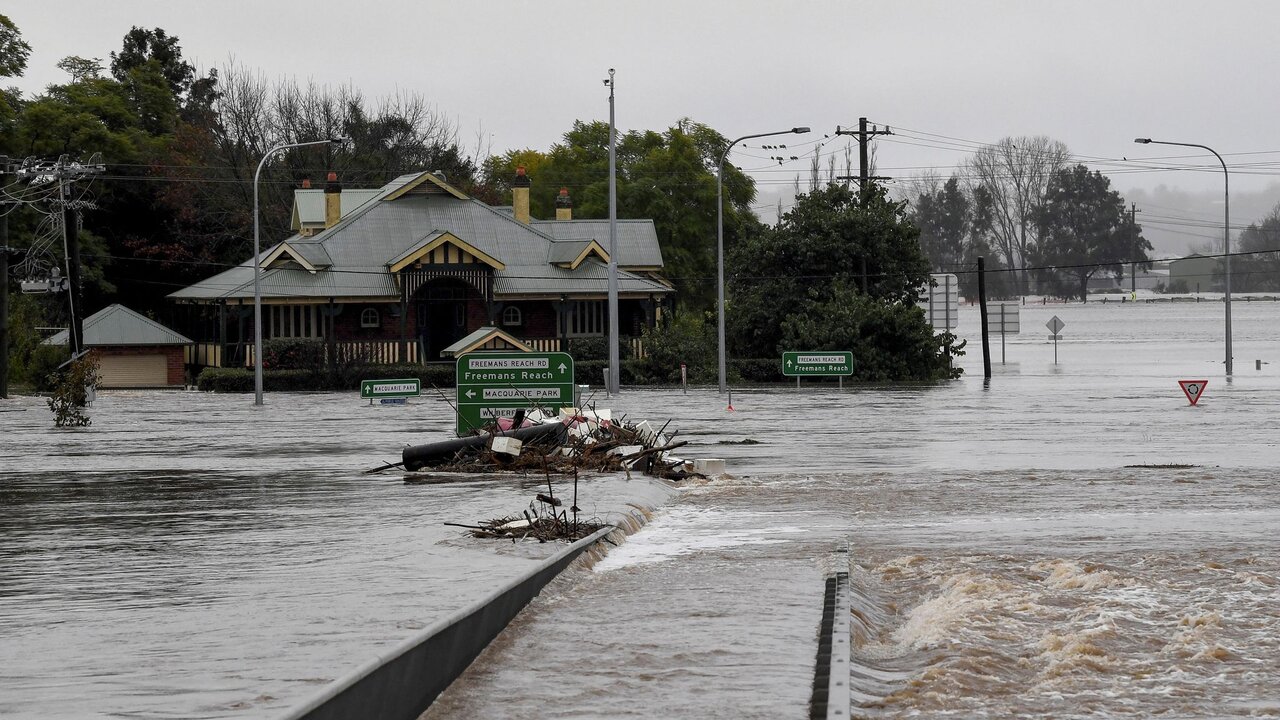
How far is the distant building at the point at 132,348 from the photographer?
6806cm

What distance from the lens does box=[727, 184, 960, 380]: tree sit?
64312mm

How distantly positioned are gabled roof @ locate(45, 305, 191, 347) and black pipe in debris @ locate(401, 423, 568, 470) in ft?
161

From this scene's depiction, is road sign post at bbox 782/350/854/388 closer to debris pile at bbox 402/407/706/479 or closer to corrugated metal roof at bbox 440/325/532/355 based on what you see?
corrugated metal roof at bbox 440/325/532/355

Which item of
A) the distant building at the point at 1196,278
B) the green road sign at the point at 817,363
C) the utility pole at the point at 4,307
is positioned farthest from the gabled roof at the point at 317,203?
the distant building at the point at 1196,278

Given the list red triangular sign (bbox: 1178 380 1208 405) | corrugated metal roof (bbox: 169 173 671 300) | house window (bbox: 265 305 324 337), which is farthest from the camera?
house window (bbox: 265 305 324 337)

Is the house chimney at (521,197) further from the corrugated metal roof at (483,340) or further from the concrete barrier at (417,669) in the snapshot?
the concrete barrier at (417,669)

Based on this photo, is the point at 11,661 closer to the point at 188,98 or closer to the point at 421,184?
the point at 421,184

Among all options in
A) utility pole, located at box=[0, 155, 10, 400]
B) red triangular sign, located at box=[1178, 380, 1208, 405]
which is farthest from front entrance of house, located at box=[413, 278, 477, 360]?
red triangular sign, located at box=[1178, 380, 1208, 405]

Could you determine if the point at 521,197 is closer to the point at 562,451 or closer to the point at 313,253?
the point at 313,253

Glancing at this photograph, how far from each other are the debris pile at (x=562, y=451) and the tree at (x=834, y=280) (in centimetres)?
4164

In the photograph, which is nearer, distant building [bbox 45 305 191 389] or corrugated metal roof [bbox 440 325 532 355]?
corrugated metal roof [bbox 440 325 532 355]

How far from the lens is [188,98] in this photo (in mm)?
97250

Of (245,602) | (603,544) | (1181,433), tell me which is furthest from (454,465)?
(1181,433)

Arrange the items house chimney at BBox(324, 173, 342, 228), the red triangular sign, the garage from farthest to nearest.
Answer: house chimney at BBox(324, 173, 342, 228) < the garage < the red triangular sign
